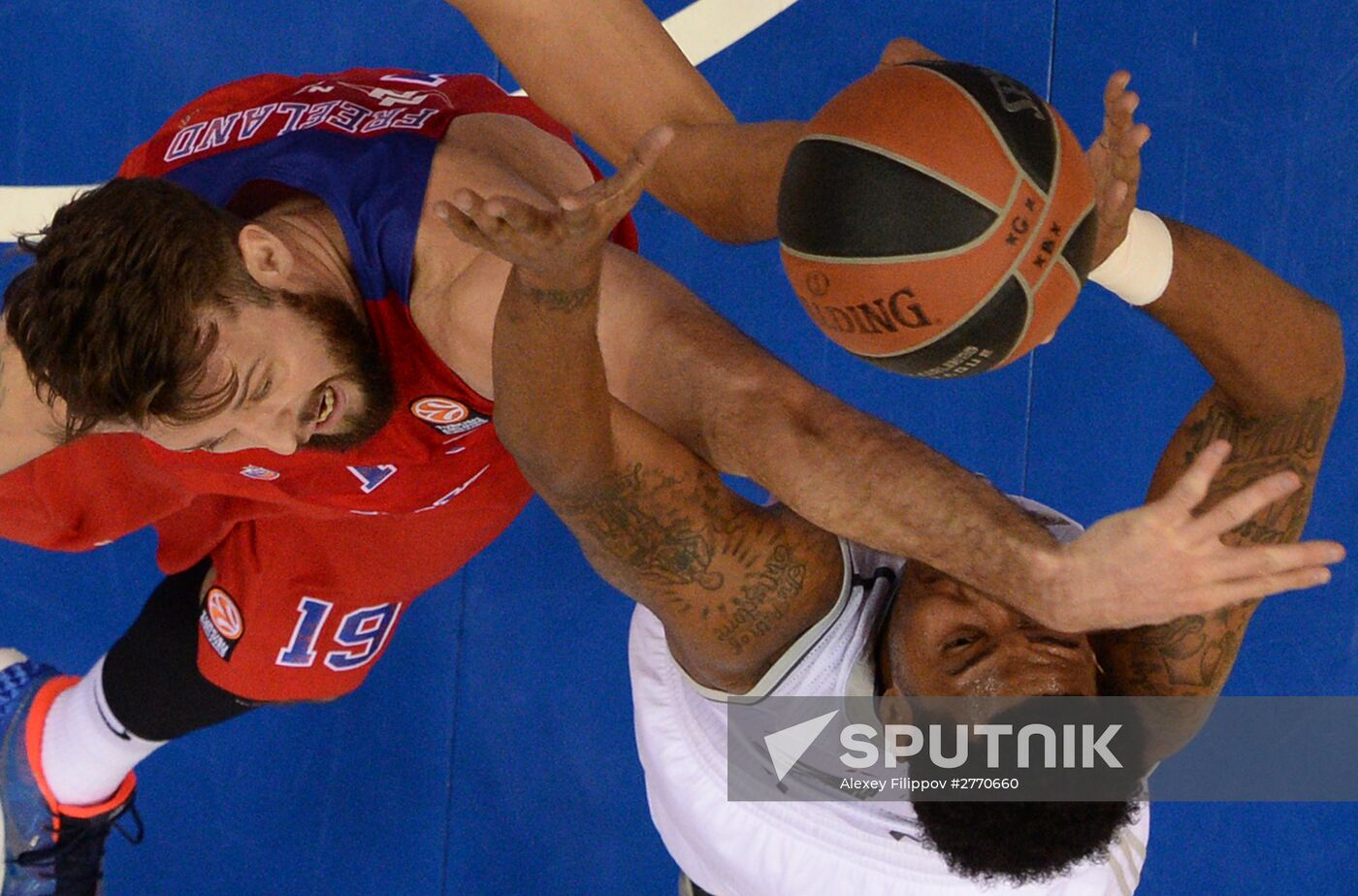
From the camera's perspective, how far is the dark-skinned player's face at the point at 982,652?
7.30 feet

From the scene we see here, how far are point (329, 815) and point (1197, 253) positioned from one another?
268 cm

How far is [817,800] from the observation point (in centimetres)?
235

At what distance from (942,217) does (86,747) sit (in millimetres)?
2179

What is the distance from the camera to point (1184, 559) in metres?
1.47

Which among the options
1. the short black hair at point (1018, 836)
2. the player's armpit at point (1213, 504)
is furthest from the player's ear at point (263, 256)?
the player's armpit at point (1213, 504)

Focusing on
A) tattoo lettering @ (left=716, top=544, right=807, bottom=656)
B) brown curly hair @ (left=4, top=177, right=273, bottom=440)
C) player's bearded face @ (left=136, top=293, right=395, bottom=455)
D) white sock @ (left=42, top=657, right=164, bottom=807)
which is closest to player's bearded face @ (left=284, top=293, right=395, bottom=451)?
player's bearded face @ (left=136, top=293, right=395, bottom=455)

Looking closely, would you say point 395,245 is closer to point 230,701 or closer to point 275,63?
point 230,701

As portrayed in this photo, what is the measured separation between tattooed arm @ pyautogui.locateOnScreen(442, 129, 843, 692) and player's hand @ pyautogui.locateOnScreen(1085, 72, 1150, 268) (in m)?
0.72

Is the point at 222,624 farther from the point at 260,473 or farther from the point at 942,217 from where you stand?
the point at 942,217

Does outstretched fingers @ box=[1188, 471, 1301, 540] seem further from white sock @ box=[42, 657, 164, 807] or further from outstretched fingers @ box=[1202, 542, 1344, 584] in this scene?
white sock @ box=[42, 657, 164, 807]

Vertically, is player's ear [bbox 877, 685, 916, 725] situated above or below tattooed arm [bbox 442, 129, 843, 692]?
below

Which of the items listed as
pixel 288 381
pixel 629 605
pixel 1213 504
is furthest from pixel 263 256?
pixel 629 605

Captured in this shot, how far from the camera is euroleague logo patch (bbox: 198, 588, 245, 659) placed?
2531 millimetres

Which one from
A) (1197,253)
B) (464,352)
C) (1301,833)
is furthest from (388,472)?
(1301,833)
